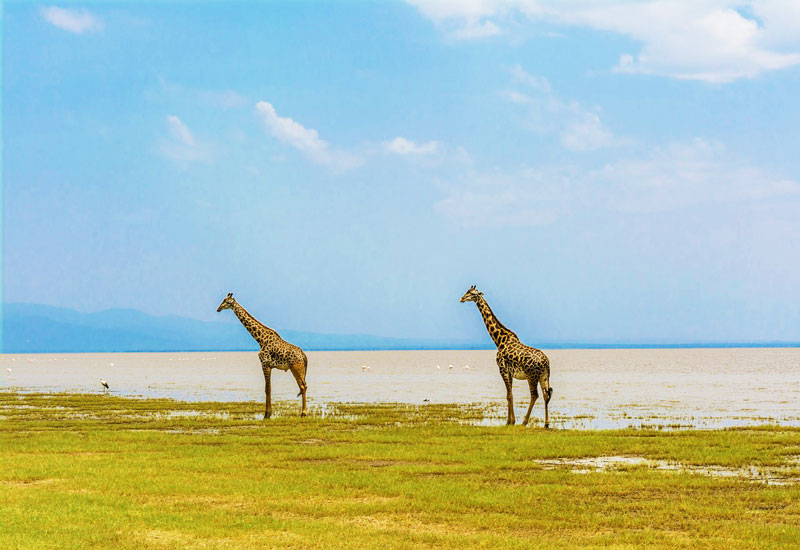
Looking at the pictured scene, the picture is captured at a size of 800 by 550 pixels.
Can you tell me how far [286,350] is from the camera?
103 feet

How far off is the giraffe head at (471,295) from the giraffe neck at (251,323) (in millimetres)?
7739

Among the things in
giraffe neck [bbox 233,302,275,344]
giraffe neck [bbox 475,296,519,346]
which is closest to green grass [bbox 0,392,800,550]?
giraffe neck [bbox 475,296,519,346]

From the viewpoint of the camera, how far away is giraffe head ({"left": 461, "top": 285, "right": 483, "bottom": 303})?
3095cm

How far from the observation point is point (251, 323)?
3294 cm

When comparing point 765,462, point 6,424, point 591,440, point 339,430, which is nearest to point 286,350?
point 339,430

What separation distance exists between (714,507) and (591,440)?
30.2ft

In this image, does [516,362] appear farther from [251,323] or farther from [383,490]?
[383,490]

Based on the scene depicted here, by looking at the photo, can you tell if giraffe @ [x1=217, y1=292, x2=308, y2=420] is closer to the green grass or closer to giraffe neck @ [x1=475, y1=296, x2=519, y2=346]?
the green grass

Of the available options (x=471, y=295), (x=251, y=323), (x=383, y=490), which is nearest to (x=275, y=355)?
(x=251, y=323)

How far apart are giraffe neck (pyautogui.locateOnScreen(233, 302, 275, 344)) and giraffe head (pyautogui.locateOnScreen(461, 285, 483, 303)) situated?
25.4 ft

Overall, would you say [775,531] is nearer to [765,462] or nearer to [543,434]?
[765,462]

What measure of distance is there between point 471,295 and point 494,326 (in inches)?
60.4

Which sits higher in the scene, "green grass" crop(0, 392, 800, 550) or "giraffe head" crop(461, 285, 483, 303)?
"giraffe head" crop(461, 285, 483, 303)

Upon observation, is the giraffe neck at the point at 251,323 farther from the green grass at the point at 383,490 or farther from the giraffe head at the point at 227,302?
the green grass at the point at 383,490
